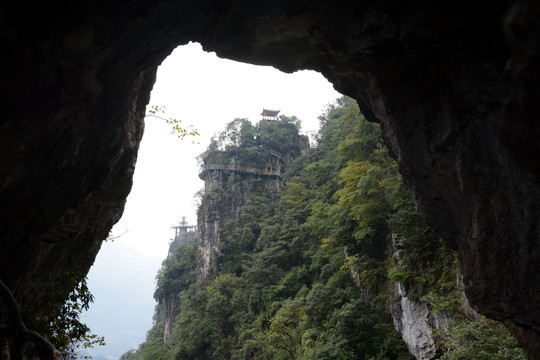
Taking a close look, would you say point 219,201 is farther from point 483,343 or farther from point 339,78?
point 483,343

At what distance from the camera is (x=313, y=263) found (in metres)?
20.1

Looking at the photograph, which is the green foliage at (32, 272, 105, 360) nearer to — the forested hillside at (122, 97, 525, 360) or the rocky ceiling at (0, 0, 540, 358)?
the rocky ceiling at (0, 0, 540, 358)

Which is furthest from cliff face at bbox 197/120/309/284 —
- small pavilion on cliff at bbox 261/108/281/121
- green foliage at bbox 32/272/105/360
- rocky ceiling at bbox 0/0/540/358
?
rocky ceiling at bbox 0/0/540/358

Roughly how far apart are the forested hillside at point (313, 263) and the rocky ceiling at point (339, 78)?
12.0 feet

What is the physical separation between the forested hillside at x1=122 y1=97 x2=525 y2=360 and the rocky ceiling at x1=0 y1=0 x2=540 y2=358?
3.67 m

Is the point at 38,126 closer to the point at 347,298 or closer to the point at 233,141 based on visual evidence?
the point at 347,298

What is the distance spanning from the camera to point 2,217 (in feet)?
17.1

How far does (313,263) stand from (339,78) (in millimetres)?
14499

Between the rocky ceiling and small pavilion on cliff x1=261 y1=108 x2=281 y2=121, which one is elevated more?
small pavilion on cliff x1=261 y1=108 x2=281 y2=121

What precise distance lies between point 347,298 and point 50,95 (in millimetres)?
13197

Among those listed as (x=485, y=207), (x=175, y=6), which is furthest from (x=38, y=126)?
(x=485, y=207)

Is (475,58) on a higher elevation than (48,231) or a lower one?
higher

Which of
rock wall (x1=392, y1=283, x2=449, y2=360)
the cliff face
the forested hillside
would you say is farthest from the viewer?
the cliff face

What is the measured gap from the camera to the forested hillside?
10.9 meters
